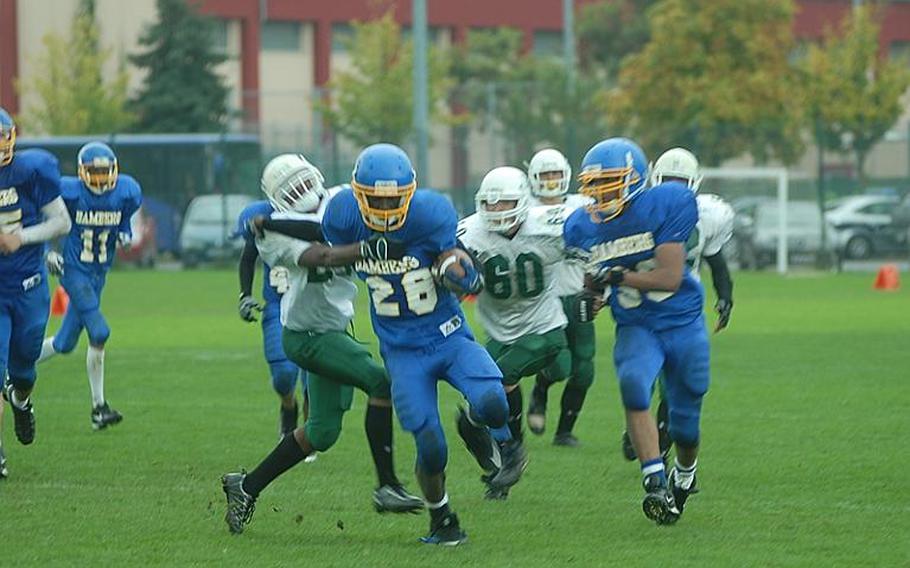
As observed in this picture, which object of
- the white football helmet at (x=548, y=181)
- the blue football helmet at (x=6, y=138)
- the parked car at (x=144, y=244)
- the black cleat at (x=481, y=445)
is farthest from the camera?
the parked car at (x=144, y=244)

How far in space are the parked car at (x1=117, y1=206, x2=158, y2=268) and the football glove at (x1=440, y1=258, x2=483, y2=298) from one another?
27080 mm

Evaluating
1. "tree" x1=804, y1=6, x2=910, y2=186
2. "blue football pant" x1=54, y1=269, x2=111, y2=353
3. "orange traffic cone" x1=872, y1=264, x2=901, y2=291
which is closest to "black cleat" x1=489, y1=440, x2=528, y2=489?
"blue football pant" x1=54, y1=269, x2=111, y2=353

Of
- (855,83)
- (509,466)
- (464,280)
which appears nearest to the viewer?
(464,280)

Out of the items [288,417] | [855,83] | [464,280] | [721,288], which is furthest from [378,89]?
[464,280]

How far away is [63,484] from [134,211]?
3424 millimetres

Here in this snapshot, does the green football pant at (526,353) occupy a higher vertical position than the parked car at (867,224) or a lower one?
higher

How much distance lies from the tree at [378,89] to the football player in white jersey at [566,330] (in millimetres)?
30789

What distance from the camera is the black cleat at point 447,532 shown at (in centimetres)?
739

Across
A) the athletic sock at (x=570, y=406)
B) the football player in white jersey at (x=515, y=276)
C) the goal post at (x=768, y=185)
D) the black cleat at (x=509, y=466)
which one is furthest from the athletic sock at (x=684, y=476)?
the goal post at (x=768, y=185)

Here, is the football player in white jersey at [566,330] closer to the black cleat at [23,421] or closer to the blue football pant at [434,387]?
the blue football pant at [434,387]

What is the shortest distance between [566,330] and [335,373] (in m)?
2.82

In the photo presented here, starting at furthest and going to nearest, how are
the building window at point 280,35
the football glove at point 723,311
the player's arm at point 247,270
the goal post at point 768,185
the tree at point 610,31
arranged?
→ the tree at point 610,31 → the building window at point 280,35 → the goal post at point 768,185 → the player's arm at point 247,270 → the football glove at point 723,311

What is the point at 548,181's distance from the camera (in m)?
10.3

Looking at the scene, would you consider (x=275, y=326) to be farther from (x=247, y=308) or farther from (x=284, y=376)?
(x=247, y=308)
